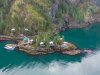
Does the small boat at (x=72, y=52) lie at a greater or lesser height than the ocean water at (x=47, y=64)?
greater

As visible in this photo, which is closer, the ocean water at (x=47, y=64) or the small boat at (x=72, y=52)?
the ocean water at (x=47, y=64)

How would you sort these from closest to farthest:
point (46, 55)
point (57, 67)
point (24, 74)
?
point (24, 74), point (57, 67), point (46, 55)

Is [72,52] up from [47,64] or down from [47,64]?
up

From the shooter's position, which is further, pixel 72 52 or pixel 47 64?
pixel 72 52

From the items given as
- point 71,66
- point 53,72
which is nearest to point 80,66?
point 71,66

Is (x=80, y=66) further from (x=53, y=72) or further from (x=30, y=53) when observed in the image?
(x=30, y=53)

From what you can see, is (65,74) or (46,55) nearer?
(65,74)

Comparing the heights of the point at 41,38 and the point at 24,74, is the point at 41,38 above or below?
above

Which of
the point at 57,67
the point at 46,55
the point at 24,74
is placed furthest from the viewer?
the point at 46,55

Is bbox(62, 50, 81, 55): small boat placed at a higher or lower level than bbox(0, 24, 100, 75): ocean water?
higher

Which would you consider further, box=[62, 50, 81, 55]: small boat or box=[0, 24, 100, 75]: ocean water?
box=[62, 50, 81, 55]: small boat
